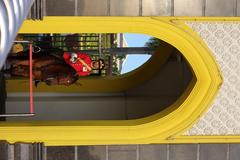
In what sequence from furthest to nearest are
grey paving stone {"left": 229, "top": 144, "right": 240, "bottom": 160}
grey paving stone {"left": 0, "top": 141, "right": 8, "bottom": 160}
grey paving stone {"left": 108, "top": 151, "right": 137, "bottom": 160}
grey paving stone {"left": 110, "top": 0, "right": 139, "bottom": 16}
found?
grey paving stone {"left": 229, "top": 144, "right": 240, "bottom": 160}, grey paving stone {"left": 108, "top": 151, "right": 137, "bottom": 160}, grey paving stone {"left": 110, "top": 0, "right": 139, "bottom": 16}, grey paving stone {"left": 0, "top": 141, "right": 8, "bottom": 160}

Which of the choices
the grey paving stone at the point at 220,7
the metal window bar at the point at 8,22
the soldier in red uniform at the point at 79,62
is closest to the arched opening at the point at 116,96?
the soldier in red uniform at the point at 79,62

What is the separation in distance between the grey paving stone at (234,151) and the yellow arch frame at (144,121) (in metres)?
0.68

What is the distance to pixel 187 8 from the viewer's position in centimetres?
623

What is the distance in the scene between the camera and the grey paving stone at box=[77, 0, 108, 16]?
609 cm

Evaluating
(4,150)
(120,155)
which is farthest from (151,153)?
(4,150)

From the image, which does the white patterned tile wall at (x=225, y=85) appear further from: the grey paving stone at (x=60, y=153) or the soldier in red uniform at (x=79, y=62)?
the soldier in red uniform at (x=79, y=62)

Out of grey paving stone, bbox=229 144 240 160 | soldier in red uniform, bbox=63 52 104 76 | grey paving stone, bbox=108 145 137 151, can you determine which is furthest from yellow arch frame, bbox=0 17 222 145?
soldier in red uniform, bbox=63 52 104 76

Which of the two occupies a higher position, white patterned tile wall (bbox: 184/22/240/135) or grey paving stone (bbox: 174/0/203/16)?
grey paving stone (bbox: 174/0/203/16)

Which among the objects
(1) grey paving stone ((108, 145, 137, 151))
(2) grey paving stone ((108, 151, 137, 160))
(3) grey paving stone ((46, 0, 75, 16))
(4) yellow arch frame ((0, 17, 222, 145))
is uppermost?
(3) grey paving stone ((46, 0, 75, 16))

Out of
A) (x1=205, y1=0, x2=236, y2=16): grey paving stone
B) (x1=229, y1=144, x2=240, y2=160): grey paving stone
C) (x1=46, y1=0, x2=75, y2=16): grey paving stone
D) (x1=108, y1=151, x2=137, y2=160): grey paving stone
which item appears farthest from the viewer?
(x1=229, y1=144, x2=240, y2=160): grey paving stone

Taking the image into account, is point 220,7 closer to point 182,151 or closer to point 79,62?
point 182,151

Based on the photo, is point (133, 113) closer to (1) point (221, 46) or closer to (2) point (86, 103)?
(2) point (86, 103)

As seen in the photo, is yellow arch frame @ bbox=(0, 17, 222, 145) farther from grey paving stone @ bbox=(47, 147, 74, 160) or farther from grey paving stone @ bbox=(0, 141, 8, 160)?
grey paving stone @ bbox=(0, 141, 8, 160)

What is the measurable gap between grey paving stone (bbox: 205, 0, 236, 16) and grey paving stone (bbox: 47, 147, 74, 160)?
8.36 ft
